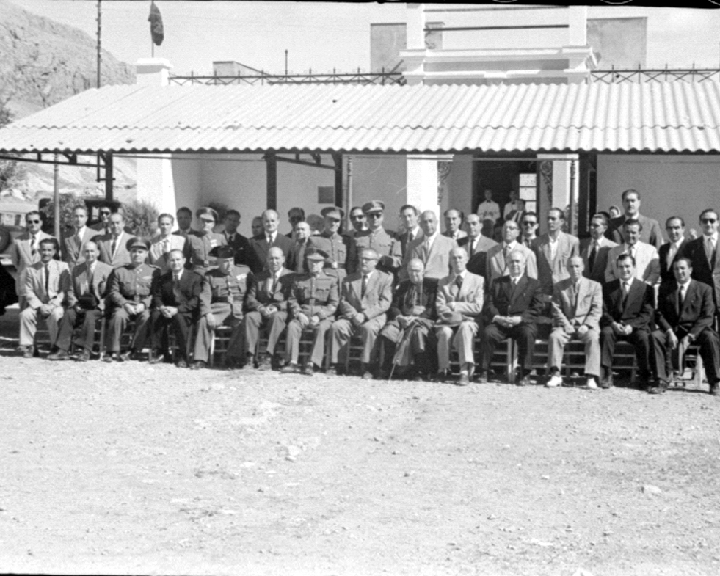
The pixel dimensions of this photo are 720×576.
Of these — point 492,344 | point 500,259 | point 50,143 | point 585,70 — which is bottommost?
point 492,344

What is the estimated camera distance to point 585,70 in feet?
72.8

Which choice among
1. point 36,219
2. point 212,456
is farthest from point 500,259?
point 36,219

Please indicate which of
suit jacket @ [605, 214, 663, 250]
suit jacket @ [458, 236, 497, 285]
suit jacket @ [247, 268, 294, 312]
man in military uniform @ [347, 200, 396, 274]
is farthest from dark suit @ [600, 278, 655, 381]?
suit jacket @ [247, 268, 294, 312]

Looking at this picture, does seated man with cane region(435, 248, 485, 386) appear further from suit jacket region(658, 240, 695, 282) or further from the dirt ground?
suit jacket region(658, 240, 695, 282)

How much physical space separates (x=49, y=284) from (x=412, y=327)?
13.2 feet

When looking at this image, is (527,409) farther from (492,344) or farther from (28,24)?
(28,24)

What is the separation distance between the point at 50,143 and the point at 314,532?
9807 mm

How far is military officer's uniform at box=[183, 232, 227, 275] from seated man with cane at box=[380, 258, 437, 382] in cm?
229

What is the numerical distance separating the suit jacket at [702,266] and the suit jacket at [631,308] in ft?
1.99

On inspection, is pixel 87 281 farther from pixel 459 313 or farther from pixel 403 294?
pixel 459 313

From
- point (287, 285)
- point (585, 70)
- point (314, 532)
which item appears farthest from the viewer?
point (585, 70)

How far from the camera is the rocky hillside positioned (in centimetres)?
7662

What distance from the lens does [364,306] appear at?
12055 millimetres

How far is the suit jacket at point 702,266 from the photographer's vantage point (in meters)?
11.6
